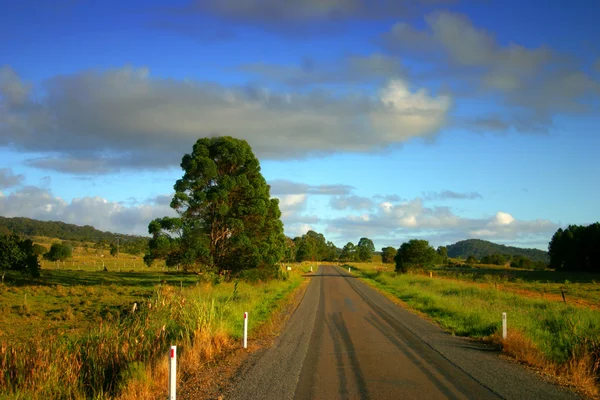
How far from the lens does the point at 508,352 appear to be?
12.3 metres

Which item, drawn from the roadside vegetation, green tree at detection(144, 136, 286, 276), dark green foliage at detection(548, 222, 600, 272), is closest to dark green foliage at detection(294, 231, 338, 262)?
dark green foliage at detection(548, 222, 600, 272)

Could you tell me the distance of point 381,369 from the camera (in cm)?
1017

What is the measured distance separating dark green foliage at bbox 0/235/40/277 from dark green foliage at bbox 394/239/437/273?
44.6 meters

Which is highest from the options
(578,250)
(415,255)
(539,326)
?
(578,250)

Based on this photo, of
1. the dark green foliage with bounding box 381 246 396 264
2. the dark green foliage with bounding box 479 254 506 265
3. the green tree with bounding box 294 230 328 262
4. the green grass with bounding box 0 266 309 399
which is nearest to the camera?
the green grass with bounding box 0 266 309 399

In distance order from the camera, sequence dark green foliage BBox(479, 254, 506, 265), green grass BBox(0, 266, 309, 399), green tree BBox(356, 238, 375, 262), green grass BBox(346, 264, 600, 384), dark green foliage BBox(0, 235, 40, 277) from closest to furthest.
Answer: green grass BBox(0, 266, 309, 399) < green grass BBox(346, 264, 600, 384) < dark green foliage BBox(0, 235, 40, 277) < dark green foliage BBox(479, 254, 506, 265) < green tree BBox(356, 238, 375, 262)

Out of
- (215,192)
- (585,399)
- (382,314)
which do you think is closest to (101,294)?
(215,192)

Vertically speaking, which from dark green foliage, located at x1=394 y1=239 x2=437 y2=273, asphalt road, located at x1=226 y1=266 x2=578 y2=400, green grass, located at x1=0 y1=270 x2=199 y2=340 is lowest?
green grass, located at x1=0 y1=270 x2=199 y2=340

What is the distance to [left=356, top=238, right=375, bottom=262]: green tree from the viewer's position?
174 meters

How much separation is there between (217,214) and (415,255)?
36875mm

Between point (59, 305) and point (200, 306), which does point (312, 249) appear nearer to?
point (59, 305)

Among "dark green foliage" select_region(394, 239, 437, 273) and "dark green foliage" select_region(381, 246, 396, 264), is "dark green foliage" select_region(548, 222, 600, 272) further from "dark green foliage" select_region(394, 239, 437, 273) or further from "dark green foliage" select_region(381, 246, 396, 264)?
"dark green foliage" select_region(381, 246, 396, 264)

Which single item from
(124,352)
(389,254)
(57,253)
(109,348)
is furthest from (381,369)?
(389,254)

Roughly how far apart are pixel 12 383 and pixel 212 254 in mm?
26231
